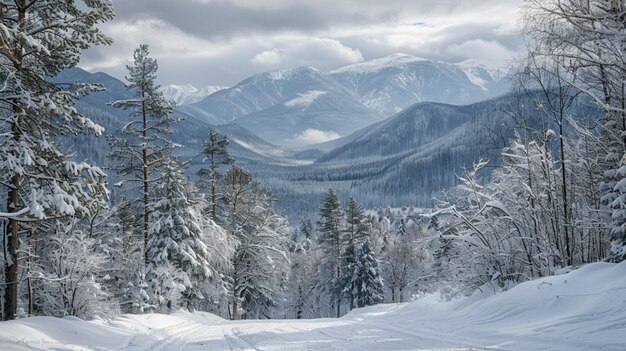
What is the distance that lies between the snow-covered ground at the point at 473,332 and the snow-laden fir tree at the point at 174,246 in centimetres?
817

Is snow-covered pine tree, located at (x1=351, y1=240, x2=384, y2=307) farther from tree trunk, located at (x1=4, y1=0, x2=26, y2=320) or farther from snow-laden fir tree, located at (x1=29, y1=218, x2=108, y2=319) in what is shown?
tree trunk, located at (x1=4, y1=0, x2=26, y2=320)

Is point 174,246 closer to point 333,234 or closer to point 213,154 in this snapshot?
point 213,154

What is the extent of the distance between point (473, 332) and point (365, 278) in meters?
33.3

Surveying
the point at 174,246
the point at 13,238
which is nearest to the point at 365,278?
the point at 174,246

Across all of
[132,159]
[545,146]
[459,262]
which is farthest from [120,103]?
[545,146]

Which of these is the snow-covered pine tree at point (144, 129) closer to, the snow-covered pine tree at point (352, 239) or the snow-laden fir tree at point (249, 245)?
the snow-laden fir tree at point (249, 245)

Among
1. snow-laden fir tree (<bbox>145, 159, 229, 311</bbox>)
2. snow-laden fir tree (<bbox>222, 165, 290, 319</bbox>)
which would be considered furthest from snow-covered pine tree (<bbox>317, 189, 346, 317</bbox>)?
snow-laden fir tree (<bbox>145, 159, 229, 311</bbox>)

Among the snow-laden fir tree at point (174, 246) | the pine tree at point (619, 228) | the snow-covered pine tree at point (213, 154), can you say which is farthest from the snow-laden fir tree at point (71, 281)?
the pine tree at point (619, 228)

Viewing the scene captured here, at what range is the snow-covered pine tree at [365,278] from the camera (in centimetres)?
4288

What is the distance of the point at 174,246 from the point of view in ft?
75.3

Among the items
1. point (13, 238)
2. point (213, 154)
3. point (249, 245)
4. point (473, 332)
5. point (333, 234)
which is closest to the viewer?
point (473, 332)

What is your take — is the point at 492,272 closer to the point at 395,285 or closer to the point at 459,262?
the point at 459,262

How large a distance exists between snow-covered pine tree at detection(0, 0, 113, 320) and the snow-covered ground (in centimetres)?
239

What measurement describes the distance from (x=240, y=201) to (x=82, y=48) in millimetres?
20078
